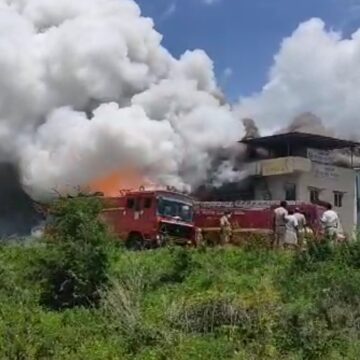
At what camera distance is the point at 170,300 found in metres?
15.6

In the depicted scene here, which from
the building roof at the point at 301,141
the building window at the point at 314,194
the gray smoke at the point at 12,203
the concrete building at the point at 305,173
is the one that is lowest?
the gray smoke at the point at 12,203

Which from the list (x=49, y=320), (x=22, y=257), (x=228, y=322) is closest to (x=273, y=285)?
(x=228, y=322)

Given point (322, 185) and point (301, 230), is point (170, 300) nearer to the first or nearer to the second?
point (301, 230)

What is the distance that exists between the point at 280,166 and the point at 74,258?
2900cm

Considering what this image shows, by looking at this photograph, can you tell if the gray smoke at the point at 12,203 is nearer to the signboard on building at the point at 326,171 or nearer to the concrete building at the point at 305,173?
the concrete building at the point at 305,173

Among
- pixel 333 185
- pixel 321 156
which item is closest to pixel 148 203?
pixel 321 156

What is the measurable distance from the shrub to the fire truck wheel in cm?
973

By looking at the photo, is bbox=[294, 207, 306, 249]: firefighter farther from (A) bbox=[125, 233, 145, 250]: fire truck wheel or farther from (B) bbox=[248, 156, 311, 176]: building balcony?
(B) bbox=[248, 156, 311, 176]: building balcony

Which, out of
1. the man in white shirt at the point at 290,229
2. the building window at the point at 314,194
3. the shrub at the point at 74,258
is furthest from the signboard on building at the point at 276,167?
the shrub at the point at 74,258

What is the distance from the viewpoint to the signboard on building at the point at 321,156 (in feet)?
152

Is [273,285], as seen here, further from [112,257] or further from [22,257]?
[22,257]

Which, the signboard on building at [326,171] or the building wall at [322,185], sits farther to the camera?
the signboard on building at [326,171]

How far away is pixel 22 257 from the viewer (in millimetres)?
20922

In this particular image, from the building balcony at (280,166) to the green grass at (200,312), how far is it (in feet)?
83.1
